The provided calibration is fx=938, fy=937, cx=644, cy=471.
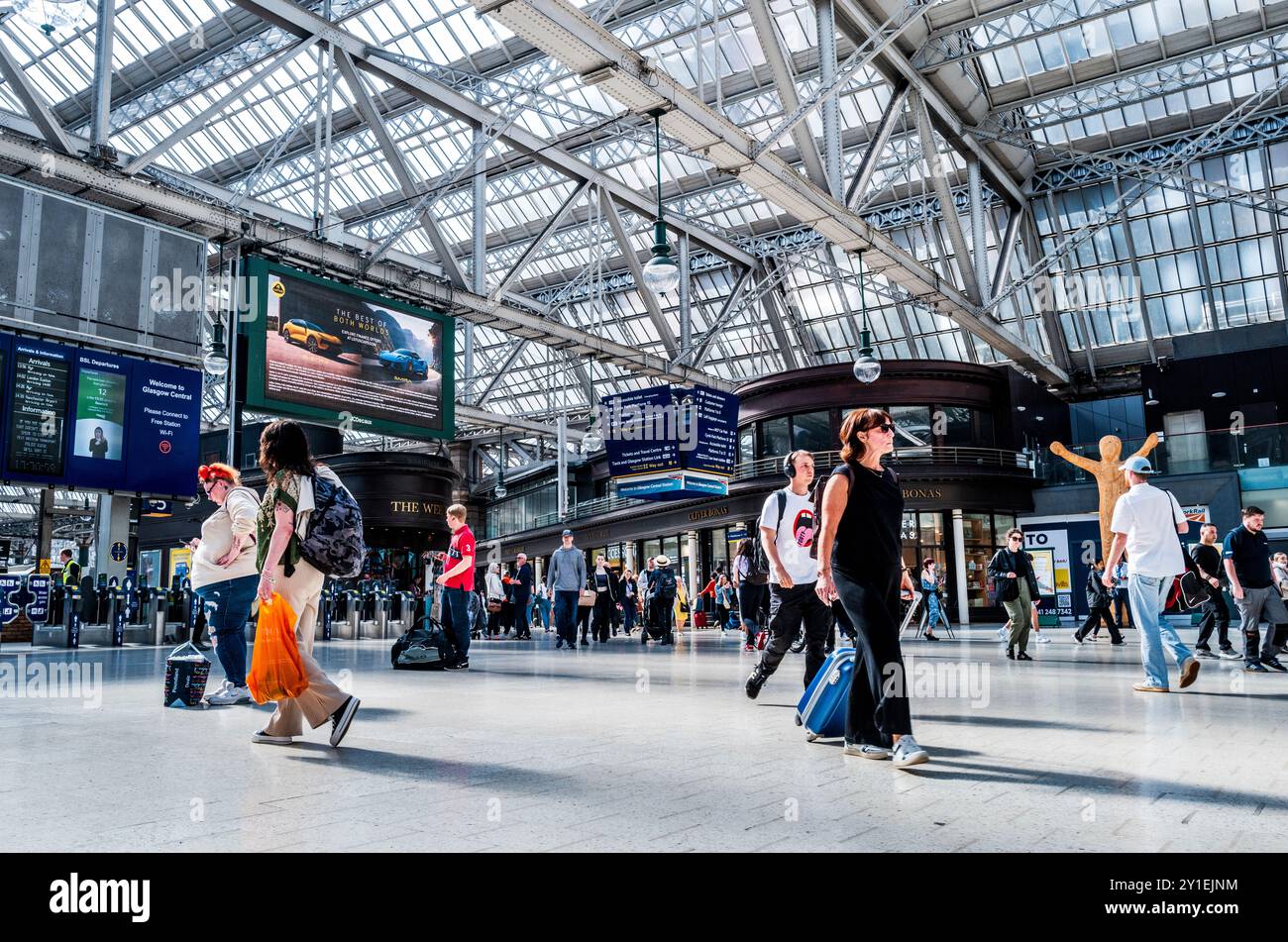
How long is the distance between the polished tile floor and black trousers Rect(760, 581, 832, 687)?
456mm

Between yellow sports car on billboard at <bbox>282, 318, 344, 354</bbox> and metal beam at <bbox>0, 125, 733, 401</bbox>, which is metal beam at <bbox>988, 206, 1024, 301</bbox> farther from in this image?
yellow sports car on billboard at <bbox>282, 318, 344, 354</bbox>

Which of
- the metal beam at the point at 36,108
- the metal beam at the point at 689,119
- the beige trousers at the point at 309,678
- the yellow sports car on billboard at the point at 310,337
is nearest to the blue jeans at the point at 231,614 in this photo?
the beige trousers at the point at 309,678

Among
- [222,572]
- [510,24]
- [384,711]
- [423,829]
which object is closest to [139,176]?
[510,24]

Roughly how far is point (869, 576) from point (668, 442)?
18.1 metres

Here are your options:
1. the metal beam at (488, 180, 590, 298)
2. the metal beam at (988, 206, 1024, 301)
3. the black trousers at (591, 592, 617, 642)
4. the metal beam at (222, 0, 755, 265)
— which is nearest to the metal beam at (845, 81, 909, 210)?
the metal beam at (988, 206, 1024, 301)

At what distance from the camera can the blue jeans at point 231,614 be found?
6.22 metres

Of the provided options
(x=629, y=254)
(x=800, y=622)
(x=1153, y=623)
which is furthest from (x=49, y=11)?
(x=629, y=254)

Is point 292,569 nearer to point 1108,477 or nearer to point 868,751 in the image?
point 868,751

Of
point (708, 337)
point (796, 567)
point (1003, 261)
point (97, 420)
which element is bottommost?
point (796, 567)

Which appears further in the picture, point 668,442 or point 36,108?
point 668,442

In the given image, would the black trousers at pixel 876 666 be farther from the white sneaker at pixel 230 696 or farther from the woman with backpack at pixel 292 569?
the white sneaker at pixel 230 696

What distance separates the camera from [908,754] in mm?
3900
